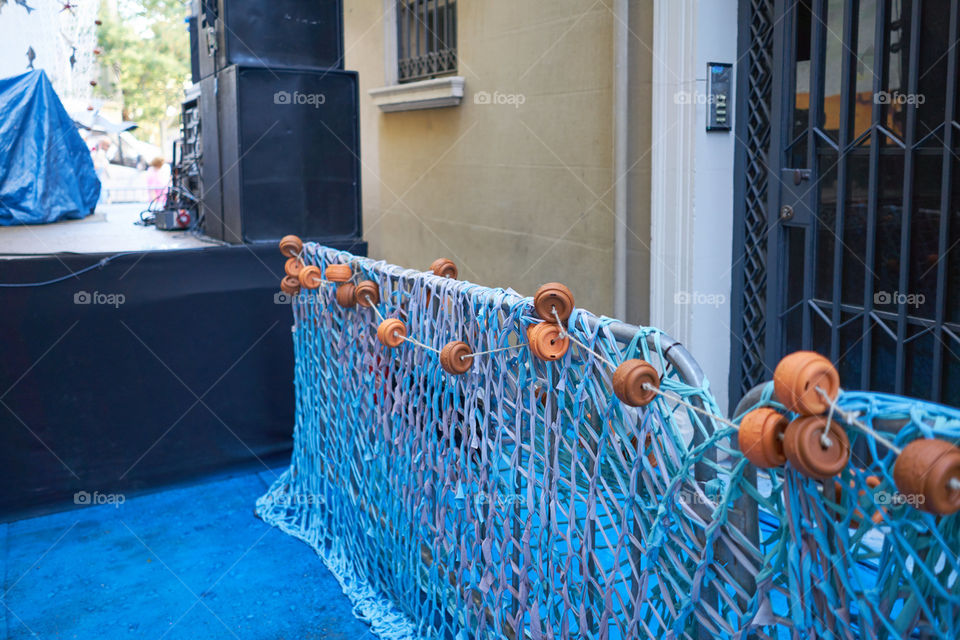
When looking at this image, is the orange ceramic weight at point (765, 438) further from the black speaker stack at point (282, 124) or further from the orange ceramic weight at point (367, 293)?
the black speaker stack at point (282, 124)

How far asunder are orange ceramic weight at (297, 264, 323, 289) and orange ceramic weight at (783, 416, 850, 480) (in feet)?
8.60

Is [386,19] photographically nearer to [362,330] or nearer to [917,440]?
[362,330]

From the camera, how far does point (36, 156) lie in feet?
21.7

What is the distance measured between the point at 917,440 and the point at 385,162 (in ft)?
23.0

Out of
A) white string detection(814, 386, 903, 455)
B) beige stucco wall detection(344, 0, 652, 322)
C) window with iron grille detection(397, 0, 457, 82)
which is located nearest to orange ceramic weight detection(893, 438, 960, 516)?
white string detection(814, 386, 903, 455)

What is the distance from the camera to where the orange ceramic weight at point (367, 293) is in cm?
305

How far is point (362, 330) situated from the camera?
10.6ft

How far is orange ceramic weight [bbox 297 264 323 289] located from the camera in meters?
3.58

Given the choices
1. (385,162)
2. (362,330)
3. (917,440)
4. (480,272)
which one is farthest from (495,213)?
(917,440)

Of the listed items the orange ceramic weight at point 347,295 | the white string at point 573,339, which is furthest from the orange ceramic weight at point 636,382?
the orange ceramic weight at point 347,295

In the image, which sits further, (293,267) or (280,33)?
(280,33)

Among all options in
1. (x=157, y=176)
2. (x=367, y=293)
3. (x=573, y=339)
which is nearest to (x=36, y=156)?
(x=367, y=293)

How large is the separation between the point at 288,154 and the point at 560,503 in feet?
11.4

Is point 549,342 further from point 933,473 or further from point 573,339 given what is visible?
point 933,473
